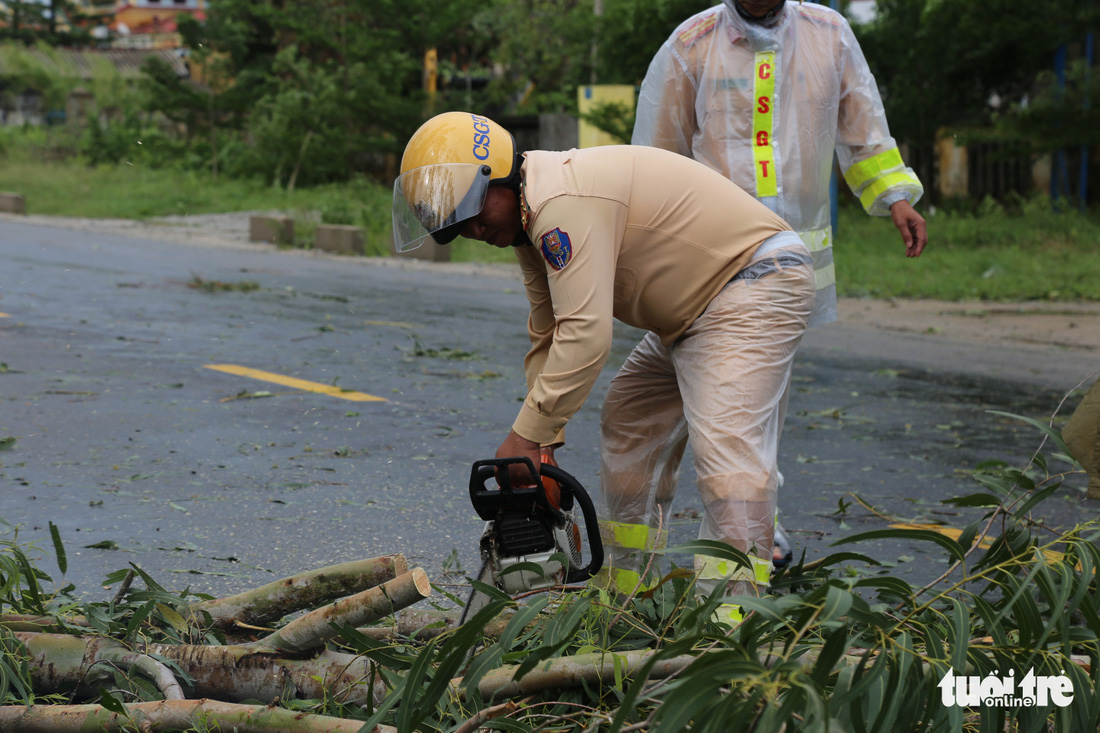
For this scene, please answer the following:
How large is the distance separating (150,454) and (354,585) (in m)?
2.64

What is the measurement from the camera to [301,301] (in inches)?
411

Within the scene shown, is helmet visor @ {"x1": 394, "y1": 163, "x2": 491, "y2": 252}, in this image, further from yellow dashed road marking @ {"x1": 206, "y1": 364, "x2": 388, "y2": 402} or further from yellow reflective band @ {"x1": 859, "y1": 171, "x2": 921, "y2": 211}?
yellow dashed road marking @ {"x1": 206, "y1": 364, "x2": 388, "y2": 402}

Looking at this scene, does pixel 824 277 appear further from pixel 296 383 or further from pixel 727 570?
pixel 296 383

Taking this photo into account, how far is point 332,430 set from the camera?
5.71 meters

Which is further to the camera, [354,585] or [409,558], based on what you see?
[409,558]

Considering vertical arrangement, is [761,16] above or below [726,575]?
above

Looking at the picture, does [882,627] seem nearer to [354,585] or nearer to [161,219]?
[354,585]

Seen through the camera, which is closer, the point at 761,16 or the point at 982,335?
the point at 761,16

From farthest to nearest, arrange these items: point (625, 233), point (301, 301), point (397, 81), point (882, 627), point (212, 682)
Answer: point (397, 81), point (301, 301), point (625, 233), point (212, 682), point (882, 627)

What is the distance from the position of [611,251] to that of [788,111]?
1.32 m

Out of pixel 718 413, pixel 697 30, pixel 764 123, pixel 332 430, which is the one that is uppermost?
pixel 697 30

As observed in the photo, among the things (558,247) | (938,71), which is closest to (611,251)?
(558,247)

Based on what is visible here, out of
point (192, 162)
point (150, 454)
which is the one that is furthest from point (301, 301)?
point (192, 162)

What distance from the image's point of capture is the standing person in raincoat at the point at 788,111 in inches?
151
